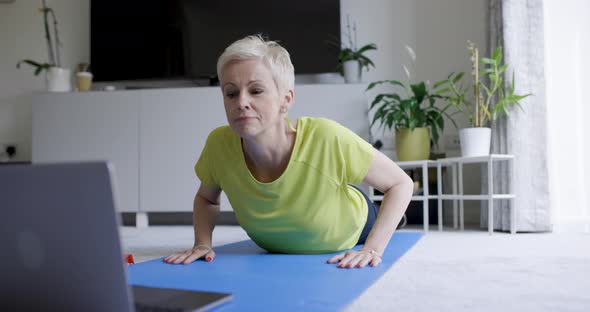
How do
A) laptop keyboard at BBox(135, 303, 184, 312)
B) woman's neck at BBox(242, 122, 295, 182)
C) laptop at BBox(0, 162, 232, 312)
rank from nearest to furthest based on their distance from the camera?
laptop at BBox(0, 162, 232, 312), laptop keyboard at BBox(135, 303, 184, 312), woman's neck at BBox(242, 122, 295, 182)

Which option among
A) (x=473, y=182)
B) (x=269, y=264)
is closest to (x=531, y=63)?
(x=473, y=182)

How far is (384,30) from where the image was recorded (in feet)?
12.1

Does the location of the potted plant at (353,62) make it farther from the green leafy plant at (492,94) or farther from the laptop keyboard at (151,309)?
the laptop keyboard at (151,309)

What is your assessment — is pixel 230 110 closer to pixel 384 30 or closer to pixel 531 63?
pixel 531 63

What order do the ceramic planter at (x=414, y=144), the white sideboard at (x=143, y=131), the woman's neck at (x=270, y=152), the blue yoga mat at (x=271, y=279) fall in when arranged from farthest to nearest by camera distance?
1. the white sideboard at (x=143, y=131)
2. the ceramic planter at (x=414, y=144)
3. the woman's neck at (x=270, y=152)
4. the blue yoga mat at (x=271, y=279)

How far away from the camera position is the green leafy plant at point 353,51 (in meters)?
3.39

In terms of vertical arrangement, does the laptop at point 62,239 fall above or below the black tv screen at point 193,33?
below

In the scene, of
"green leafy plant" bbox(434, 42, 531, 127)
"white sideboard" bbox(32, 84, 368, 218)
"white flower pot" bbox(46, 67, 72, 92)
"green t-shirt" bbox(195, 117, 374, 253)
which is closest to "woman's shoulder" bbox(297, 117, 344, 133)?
"green t-shirt" bbox(195, 117, 374, 253)

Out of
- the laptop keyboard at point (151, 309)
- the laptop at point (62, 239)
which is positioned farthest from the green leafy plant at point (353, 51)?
the laptop at point (62, 239)

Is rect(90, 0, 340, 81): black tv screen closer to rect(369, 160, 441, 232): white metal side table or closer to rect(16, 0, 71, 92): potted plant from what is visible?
rect(16, 0, 71, 92): potted plant

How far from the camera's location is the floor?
110 centimetres

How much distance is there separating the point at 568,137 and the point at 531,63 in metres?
0.48

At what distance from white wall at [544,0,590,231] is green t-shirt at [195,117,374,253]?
1.90 m

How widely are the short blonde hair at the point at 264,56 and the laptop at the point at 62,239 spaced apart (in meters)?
0.75
